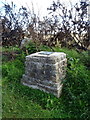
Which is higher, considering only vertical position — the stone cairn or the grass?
the stone cairn

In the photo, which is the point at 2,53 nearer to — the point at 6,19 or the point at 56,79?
the point at 6,19

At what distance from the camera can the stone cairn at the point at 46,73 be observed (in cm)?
279

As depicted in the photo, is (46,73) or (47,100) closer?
(47,100)

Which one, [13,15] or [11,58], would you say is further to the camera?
[13,15]

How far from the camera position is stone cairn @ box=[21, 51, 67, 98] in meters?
2.79

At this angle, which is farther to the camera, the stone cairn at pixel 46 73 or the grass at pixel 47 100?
the stone cairn at pixel 46 73

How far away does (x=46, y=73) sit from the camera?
288 cm

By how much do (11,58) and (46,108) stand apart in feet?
7.88

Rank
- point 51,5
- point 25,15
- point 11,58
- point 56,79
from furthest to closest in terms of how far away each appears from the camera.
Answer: point 25,15 < point 51,5 < point 11,58 < point 56,79

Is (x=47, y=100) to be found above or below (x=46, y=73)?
below

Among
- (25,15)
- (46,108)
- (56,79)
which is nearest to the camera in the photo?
(46,108)

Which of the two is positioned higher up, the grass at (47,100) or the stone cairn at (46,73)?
the stone cairn at (46,73)

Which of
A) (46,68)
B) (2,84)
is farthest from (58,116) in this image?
(2,84)

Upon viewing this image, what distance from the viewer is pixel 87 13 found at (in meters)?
4.70
